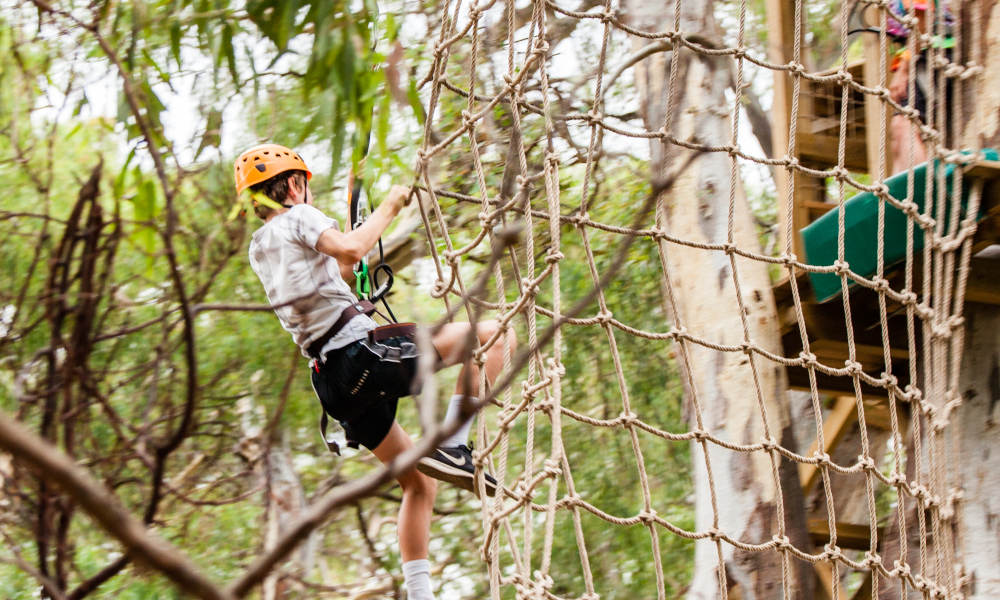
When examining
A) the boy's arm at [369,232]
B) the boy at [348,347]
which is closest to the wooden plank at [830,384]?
the boy at [348,347]

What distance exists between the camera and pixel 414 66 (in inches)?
159

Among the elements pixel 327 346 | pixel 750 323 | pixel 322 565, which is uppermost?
pixel 322 565

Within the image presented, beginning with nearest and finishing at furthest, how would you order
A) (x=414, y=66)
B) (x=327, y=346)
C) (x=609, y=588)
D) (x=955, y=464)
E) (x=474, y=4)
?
(x=474, y=4) < (x=327, y=346) < (x=955, y=464) < (x=414, y=66) < (x=609, y=588)

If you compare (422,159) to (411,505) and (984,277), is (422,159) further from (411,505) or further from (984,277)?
(984,277)

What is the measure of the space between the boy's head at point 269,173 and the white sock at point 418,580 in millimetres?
783

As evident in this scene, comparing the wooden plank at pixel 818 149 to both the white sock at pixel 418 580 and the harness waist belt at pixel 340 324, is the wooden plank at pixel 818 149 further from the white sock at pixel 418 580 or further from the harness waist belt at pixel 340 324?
the white sock at pixel 418 580

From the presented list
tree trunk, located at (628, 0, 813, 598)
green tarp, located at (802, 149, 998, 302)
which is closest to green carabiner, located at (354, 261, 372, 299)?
tree trunk, located at (628, 0, 813, 598)

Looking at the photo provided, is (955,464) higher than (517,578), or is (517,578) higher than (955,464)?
(955,464)

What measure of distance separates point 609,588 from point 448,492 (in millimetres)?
1085

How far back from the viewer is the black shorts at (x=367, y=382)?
2.30 m

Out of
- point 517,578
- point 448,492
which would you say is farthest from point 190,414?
point 448,492

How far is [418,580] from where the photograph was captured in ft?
7.64

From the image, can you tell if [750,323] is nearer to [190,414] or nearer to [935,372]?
[935,372]

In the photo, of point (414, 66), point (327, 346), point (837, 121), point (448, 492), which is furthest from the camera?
point (448, 492)
